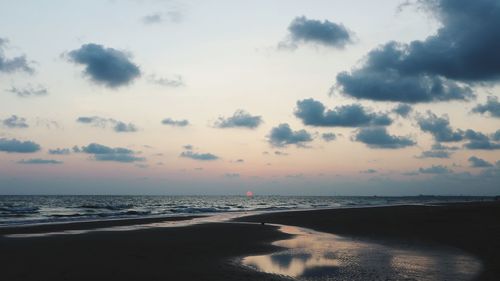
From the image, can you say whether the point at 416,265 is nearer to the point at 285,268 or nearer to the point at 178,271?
the point at 285,268

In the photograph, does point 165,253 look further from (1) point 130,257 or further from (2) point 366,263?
(2) point 366,263

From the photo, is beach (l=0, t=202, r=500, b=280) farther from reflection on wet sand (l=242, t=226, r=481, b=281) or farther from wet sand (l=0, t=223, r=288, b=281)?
reflection on wet sand (l=242, t=226, r=481, b=281)

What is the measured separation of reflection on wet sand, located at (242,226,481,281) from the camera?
43.6 ft

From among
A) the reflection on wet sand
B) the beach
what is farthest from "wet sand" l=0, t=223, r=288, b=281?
the reflection on wet sand

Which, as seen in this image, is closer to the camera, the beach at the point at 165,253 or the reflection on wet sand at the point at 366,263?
the reflection on wet sand at the point at 366,263

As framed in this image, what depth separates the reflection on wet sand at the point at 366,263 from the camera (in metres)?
13.3

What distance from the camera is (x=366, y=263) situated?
15.4 metres

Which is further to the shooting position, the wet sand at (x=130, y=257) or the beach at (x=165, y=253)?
the beach at (x=165, y=253)

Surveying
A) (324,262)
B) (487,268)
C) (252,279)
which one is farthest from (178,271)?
(487,268)

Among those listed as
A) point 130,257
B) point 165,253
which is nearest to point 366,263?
point 165,253

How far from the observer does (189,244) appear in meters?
21.1

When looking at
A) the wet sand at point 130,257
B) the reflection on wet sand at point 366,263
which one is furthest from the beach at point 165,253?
the reflection on wet sand at point 366,263

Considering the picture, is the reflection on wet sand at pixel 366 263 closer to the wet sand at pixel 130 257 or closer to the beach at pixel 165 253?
the beach at pixel 165 253

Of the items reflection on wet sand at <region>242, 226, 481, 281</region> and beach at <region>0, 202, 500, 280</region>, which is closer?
reflection on wet sand at <region>242, 226, 481, 281</region>
